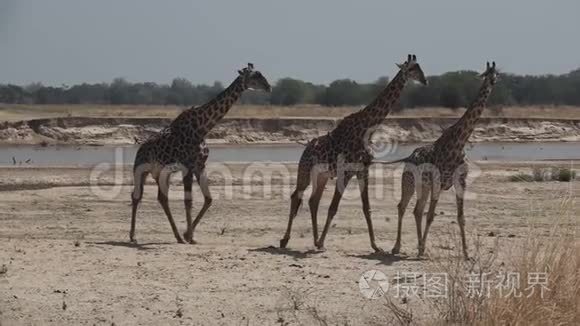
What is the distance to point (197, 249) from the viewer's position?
12.5 m

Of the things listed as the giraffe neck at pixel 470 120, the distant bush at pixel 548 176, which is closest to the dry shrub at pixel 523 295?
the giraffe neck at pixel 470 120

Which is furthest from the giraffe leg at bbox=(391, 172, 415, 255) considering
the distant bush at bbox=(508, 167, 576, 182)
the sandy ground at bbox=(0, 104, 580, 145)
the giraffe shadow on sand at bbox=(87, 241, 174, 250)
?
the sandy ground at bbox=(0, 104, 580, 145)

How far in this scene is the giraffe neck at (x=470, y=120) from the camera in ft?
41.6

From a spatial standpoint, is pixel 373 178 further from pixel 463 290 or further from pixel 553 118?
pixel 553 118

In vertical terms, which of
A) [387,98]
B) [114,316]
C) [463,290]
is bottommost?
[114,316]

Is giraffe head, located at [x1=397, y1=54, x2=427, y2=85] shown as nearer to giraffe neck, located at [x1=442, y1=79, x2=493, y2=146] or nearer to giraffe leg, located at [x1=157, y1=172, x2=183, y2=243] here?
giraffe neck, located at [x1=442, y1=79, x2=493, y2=146]

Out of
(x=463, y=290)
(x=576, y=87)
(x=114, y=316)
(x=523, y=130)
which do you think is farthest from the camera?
(x=576, y=87)

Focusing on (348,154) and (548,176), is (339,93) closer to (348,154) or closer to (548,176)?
(548,176)

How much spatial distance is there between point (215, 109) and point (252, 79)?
30.2 inches

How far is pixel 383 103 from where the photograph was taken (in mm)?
13188

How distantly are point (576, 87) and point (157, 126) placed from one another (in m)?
50.7

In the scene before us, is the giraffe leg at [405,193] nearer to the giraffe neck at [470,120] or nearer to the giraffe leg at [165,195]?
the giraffe neck at [470,120]

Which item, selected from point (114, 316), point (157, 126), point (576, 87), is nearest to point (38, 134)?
point (157, 126)

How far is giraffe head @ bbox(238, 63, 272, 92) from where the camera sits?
1395cm
